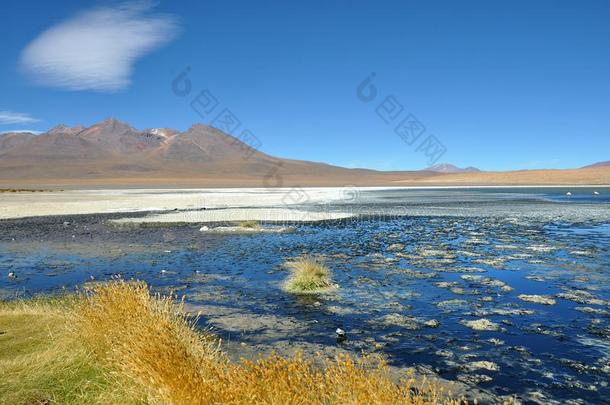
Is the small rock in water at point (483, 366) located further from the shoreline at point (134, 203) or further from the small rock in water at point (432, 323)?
the shoreline at point (134, 203)

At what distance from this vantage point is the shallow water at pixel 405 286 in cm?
714

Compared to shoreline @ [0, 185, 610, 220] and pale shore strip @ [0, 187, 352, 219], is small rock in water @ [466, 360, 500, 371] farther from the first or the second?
pale shore strip @ [0, 187, 352, 219]

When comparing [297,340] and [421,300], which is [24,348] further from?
[421,300]

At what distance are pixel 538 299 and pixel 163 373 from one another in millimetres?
8618

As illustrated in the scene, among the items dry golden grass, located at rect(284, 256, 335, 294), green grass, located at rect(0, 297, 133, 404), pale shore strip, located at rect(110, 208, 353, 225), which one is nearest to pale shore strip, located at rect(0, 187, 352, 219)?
pale shore strip, located at rect(110, 208, 353, 225)

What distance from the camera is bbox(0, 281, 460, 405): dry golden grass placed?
13.8ft

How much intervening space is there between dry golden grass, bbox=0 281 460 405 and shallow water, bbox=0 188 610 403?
136 centimetres

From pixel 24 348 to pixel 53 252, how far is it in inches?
457

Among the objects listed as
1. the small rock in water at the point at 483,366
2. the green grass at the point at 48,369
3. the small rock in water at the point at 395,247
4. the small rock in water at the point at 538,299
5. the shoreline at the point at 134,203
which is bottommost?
Result: the small rock in water at the point at 483,366

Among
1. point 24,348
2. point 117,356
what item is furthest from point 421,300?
point 24,348

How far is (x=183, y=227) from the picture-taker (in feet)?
83.3

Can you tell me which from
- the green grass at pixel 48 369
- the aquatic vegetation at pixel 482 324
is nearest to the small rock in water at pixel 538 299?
the aquatic vegetation at pixel 482 324

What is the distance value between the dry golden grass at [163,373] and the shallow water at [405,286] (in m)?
1.36

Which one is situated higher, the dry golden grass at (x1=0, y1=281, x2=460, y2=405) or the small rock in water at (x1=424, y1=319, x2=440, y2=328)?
the dry golden grass at (x1=0, y1=281, x2=460, y2=405)
